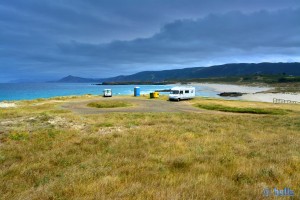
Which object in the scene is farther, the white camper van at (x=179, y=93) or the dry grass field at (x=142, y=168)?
the white camper van at (x=179, y=93)

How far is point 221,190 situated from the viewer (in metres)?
5.38

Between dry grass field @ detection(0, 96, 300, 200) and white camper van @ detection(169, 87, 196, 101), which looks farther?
white camper van @ detection(169, 87, 196, 101)

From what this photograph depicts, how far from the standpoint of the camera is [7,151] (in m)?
10.0

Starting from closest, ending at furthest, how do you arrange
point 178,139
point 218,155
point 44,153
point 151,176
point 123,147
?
point 151,176 < point 218,155 < point 44,153 < point 123,147 < point 178,139

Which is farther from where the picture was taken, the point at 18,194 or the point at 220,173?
the point at 220,173

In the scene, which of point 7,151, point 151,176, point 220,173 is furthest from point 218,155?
point 7,151

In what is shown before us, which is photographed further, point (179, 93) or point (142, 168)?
point (179, 93)

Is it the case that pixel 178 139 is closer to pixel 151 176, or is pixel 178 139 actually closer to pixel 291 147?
pixel 291 147

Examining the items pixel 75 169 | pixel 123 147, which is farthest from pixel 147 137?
pixel 75 169

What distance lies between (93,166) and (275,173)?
219 inches

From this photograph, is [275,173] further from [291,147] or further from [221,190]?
[291,147]

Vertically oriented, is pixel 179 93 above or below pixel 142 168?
above

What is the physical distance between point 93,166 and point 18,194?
98.3 inches

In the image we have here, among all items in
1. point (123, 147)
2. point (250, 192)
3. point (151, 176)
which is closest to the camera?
point (250, 192)
